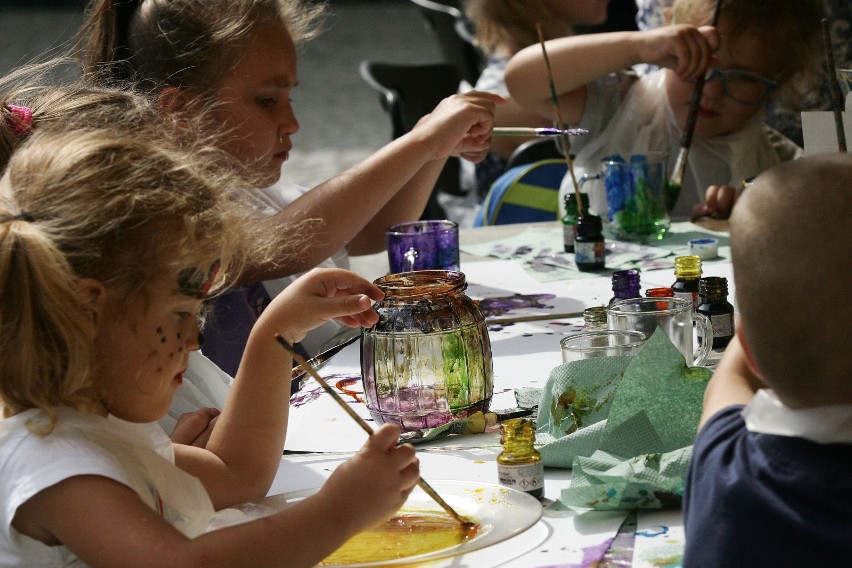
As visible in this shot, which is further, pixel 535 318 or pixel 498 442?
pixel 535 318

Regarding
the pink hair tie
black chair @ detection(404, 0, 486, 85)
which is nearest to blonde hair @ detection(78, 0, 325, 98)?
the pink hair tie

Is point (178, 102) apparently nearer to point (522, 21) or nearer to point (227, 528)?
point (227, 528)

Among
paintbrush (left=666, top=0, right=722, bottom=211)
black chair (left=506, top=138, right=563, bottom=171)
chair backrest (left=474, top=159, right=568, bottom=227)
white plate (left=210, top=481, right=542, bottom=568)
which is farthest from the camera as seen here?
black chair (left=506, top=138, right=563, bottom=171)

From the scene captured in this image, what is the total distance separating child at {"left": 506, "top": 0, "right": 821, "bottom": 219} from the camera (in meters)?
2.60

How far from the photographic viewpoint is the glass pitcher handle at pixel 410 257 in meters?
1.95

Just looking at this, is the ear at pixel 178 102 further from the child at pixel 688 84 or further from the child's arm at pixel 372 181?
the child at pixel 688 84

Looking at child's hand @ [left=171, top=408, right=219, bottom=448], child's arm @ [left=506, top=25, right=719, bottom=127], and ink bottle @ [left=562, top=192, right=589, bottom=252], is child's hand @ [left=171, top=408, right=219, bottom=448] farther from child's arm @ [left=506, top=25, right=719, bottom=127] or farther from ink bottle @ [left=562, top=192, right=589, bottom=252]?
child's arm @ [left=506, top=25, right=719, bottom=127]

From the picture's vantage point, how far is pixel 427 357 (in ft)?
4.34

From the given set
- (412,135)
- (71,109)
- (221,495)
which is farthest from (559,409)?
(412,135)

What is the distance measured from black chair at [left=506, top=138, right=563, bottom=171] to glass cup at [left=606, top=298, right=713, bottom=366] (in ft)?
6.26

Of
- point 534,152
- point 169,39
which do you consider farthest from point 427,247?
point 534,152

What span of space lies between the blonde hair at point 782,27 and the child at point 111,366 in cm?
184

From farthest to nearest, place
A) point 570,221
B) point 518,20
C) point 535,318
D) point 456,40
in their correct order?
1. point 456,40
2. point 518,20
3. point 570,221
4. point 535,318

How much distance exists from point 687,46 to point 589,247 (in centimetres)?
66
